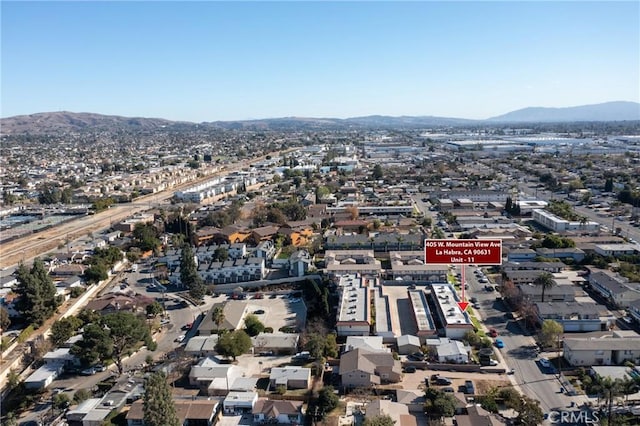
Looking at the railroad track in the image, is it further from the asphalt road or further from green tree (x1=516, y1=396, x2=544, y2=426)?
green tree (x1=516, y1=396, x2=544, y2=426)

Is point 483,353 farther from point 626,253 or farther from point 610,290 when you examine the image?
point 626,253

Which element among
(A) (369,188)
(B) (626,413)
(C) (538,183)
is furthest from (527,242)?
(C) (538,183)

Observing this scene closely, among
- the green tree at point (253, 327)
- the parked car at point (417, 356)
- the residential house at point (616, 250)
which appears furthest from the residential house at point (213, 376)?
the residential house at point (616, 250)

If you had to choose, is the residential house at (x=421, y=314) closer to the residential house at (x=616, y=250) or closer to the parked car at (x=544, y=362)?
the parked car at (x=544, y=362)

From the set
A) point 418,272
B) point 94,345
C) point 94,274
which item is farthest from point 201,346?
point 418,272

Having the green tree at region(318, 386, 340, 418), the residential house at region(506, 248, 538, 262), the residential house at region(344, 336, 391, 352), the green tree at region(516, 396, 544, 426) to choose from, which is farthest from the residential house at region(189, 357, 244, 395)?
the residential house at region(506, 248, 538, 262)
